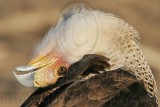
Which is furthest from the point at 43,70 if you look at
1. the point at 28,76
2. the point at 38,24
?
the point at 38,24

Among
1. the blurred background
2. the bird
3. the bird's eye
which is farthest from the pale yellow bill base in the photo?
the blurred background

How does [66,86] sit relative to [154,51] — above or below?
above

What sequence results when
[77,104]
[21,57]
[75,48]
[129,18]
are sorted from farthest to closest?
[129,18], [21,57], [75,48], [77,104]

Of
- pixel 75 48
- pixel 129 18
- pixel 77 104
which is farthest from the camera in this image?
pixel 129 18

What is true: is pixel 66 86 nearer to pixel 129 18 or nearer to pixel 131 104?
pixel 131 104

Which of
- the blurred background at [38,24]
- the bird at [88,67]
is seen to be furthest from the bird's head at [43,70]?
the blurred background at [38,24]

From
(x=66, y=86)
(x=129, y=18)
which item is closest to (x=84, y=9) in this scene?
(x=66, y=86)
